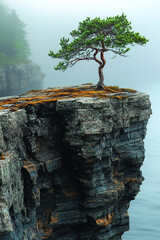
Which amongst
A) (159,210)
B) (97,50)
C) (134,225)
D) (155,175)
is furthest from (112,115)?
(155,175)

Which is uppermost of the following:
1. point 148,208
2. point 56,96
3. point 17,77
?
point 17,77

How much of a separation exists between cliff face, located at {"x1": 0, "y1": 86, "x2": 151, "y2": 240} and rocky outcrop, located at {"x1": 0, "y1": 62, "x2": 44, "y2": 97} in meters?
53.6

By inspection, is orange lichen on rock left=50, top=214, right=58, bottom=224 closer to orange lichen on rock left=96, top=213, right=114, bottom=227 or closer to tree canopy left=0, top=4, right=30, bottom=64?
orange lichen on rock left=96, top=213, right=114, bottom=227

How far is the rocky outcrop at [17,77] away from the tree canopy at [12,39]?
280 cm

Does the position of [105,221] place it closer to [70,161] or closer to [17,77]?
[70,161]

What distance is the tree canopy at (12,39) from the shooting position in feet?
257

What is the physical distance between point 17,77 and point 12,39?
14048 millimetres

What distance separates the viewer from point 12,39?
8125 centimetres

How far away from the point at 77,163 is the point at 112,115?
3959 mm

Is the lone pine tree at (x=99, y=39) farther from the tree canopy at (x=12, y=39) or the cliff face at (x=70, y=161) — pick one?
the tree canopy at (x=12, y=39)

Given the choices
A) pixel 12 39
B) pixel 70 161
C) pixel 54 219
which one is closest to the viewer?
pixel 70 161

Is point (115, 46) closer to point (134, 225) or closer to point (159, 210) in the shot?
point (134, 225)

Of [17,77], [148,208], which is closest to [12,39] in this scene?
[17,77]

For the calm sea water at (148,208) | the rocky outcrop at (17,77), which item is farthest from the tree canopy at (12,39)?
the calm sea water at (148,208)
